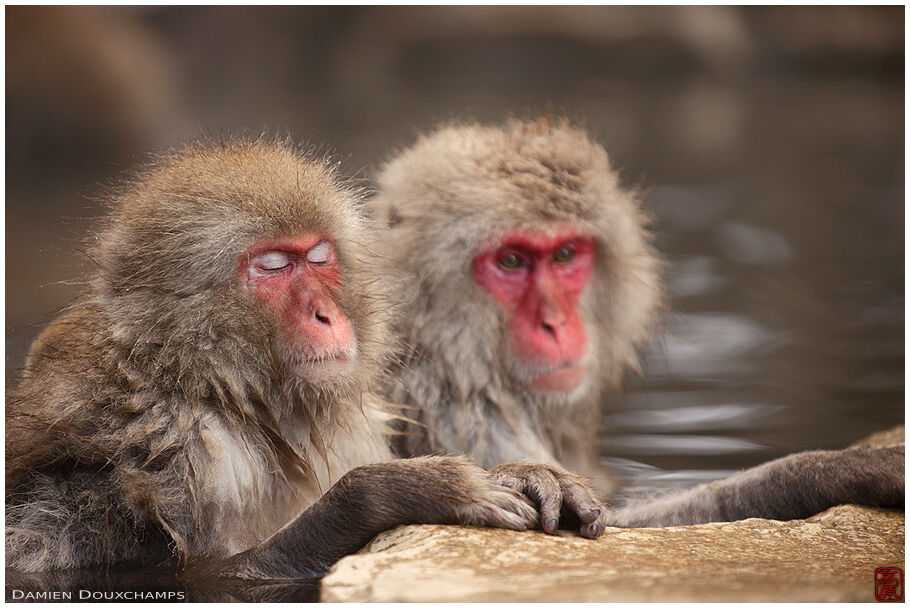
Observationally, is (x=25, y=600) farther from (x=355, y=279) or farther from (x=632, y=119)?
(x=632, y=119)

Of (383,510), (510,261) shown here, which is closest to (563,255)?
(510,261)

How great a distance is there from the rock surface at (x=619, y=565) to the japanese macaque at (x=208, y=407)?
0.13 metres

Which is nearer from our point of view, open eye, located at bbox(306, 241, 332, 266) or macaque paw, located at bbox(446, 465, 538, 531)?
macaque paw, located at bbox(446, 465, 538, 531)

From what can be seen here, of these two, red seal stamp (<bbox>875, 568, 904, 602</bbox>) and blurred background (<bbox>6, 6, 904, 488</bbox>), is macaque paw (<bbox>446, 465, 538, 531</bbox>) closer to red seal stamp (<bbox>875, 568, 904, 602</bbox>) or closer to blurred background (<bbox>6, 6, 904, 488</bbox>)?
red seal stamp (<bbox>875, 568, 904, 602</bbox>)

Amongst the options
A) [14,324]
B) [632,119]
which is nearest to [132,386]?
[14,324]

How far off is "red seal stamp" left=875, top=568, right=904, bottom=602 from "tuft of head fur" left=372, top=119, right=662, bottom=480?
1.63m

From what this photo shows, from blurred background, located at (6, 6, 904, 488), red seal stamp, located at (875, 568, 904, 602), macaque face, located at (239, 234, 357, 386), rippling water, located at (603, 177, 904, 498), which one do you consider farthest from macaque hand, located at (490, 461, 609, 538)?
rippling water, located at (603, 177, 904, 498)

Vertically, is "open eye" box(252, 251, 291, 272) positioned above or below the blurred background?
below

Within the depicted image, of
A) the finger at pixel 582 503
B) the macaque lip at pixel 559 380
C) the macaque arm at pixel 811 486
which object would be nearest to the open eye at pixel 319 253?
the finger at pixel 582 503

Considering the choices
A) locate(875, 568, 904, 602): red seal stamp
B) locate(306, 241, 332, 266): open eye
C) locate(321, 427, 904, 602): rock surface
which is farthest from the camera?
locate(306, 241, 332, 266): open eye

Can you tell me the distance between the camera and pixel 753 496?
3.79 metres

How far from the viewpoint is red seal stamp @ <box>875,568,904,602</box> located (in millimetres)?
2756

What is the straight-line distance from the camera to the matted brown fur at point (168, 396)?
3.11 metres

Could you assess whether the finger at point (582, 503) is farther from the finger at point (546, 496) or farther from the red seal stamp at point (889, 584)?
the red seal stamp at point (889, 584)
